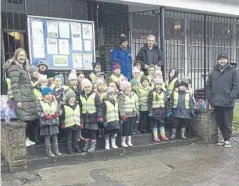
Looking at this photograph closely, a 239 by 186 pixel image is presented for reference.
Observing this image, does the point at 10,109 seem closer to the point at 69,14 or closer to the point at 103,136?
the point at 103,136

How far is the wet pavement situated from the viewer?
4902 millimetres

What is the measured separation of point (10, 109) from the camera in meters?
5.67

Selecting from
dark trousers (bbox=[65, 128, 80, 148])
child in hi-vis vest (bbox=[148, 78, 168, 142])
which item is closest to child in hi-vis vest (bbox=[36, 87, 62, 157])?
dark trousers (bbox=[65, 128, 80, 148])

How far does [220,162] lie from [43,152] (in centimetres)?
309

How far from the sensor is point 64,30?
7777 millimetres

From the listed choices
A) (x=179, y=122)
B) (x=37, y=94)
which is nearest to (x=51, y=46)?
(x=37, y=94)

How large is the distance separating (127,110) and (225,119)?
7.21 feet

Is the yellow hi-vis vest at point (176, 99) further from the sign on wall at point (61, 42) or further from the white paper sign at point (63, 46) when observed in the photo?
the white paper sign at point (63, 46)

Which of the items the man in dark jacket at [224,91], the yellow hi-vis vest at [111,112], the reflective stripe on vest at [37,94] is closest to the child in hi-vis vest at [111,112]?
the yellow hi-vis vest at [111,112]

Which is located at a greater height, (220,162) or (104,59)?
(104,59)

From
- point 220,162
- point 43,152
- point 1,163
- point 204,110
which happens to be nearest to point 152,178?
point 220,162

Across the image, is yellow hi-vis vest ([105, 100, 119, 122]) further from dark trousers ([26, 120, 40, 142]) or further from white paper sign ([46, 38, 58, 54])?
white paper sign ([46, 38, 58, 54])

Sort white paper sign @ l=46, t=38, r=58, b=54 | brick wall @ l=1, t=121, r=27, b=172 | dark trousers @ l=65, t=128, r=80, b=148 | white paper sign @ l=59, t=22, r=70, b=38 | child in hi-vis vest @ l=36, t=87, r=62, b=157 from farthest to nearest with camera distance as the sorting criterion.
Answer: white paper sign @ l=59, t=22, r=70, b=38 < white paper sign @ l=46, t=38, r=58, b=54 < dark trousers @ l=65, t=128, r=80, b=148 < child in hi-vis vest @ l=36, t=87, r=62, b=157 < brick wall @ l=1, t=121, r=27, b=172

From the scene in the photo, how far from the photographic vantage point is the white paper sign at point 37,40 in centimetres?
727
